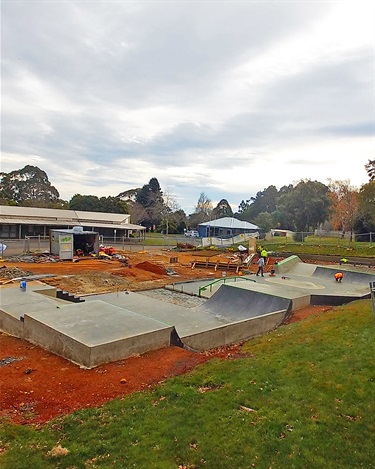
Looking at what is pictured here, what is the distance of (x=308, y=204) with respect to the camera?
4506cm

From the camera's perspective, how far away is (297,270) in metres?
22.7

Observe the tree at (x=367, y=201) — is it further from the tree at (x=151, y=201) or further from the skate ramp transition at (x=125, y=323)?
the tree at (x=151, y=201)

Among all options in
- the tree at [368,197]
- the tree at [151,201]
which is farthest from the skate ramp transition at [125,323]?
the tree at [151,201]

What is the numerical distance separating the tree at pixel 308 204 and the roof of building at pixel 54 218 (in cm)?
2172

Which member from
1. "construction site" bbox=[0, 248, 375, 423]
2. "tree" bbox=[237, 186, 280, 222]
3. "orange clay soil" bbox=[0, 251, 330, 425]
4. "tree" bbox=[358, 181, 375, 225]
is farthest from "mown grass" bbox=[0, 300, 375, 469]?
"tree" bbox=[237, 186, 280, 222]

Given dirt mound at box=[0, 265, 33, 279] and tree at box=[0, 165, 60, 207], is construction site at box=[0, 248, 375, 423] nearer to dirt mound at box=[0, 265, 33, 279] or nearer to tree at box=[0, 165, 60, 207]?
dirt mound at box=[0, 265, 33, 279]

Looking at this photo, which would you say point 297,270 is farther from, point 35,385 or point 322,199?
point 322,199

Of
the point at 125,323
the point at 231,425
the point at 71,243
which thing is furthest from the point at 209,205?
the point at 231,425

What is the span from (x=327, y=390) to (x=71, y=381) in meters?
4.61

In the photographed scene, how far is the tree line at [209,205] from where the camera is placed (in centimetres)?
4434

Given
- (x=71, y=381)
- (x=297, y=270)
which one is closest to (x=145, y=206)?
(x=297, y=270)

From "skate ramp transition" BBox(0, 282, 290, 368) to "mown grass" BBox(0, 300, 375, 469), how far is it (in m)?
1.80

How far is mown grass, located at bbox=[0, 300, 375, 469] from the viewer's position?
4125 mm

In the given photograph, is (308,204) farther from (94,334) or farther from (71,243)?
(94,334)
